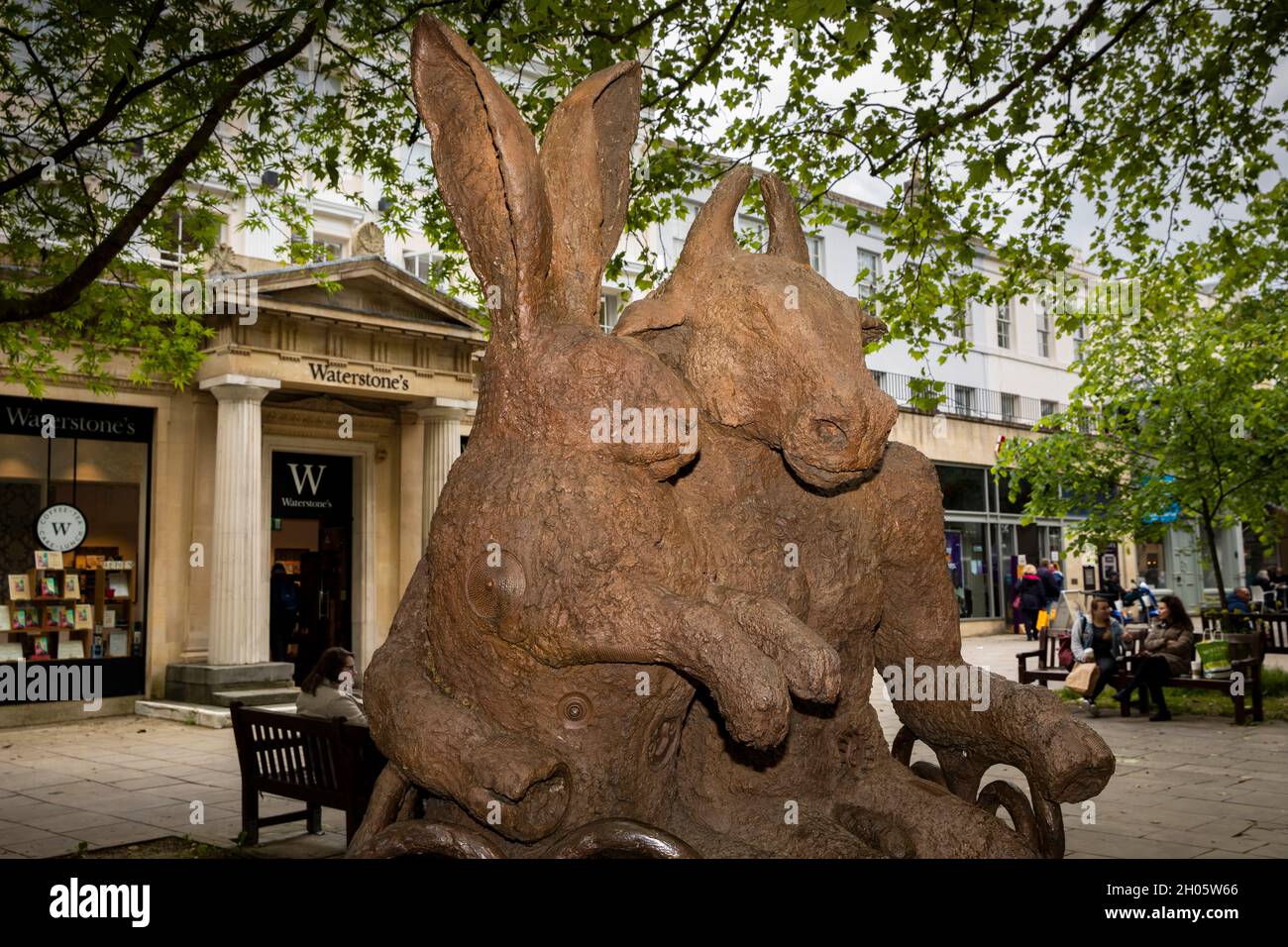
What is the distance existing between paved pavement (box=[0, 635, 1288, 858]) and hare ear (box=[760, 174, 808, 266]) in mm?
5246

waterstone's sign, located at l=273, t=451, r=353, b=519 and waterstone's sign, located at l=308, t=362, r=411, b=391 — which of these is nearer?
waterstone's sign, located at l=308, t=362, r=411, b=391

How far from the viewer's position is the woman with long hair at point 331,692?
7.91 meters

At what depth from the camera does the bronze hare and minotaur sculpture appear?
5.78ft

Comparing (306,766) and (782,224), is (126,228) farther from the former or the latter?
(782,224)

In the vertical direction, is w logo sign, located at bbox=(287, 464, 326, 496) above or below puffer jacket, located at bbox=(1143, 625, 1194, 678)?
above

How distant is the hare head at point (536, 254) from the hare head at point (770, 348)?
16 centimetres

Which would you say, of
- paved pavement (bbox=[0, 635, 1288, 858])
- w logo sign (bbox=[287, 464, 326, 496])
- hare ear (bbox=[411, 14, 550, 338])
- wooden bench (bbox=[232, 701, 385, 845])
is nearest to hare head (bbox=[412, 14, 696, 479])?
hare ear (bbox=[411, 14, 550, 338])

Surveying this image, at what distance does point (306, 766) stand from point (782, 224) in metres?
5.43

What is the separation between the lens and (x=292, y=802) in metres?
8.44

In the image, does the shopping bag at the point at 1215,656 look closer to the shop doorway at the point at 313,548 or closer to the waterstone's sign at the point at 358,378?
the waterstone's sign at the point at 358,378

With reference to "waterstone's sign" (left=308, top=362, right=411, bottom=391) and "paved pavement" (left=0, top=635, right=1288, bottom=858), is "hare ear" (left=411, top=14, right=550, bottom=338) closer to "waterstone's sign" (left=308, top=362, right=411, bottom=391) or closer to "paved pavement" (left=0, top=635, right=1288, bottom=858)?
"paved pavement" (left=0, top=635, right=1288, bottom=858)

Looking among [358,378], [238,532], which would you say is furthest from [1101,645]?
[238,532]

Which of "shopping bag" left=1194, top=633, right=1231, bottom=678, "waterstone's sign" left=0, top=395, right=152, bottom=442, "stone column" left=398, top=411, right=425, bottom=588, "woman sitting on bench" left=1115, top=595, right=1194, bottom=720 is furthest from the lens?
"stone column" left=398, top=411, right=425, bottom=588

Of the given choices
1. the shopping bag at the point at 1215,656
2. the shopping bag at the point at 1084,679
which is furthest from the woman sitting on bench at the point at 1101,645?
the shopping bag at the point at 1215,656
